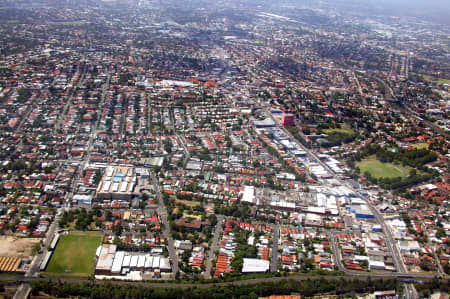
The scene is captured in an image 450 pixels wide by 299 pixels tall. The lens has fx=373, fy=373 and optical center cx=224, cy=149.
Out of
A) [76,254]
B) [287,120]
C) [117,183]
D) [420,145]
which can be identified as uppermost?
[287,120]

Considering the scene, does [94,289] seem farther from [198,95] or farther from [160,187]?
[198,95]

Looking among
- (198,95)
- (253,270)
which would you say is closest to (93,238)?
(253,270)

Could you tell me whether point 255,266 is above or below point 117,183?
below

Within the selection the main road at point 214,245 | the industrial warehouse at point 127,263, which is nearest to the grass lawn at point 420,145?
the main road at point 214,245

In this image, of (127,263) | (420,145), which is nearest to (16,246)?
(127,263)

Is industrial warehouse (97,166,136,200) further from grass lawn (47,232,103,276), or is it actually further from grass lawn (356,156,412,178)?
grass lawn (356,156,412,178)

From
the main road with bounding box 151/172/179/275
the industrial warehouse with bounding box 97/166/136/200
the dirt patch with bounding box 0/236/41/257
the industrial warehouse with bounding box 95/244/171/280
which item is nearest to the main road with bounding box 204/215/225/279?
the main road with bounding box 151/172/179/275

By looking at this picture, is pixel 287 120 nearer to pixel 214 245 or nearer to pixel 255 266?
pixel 214 245
